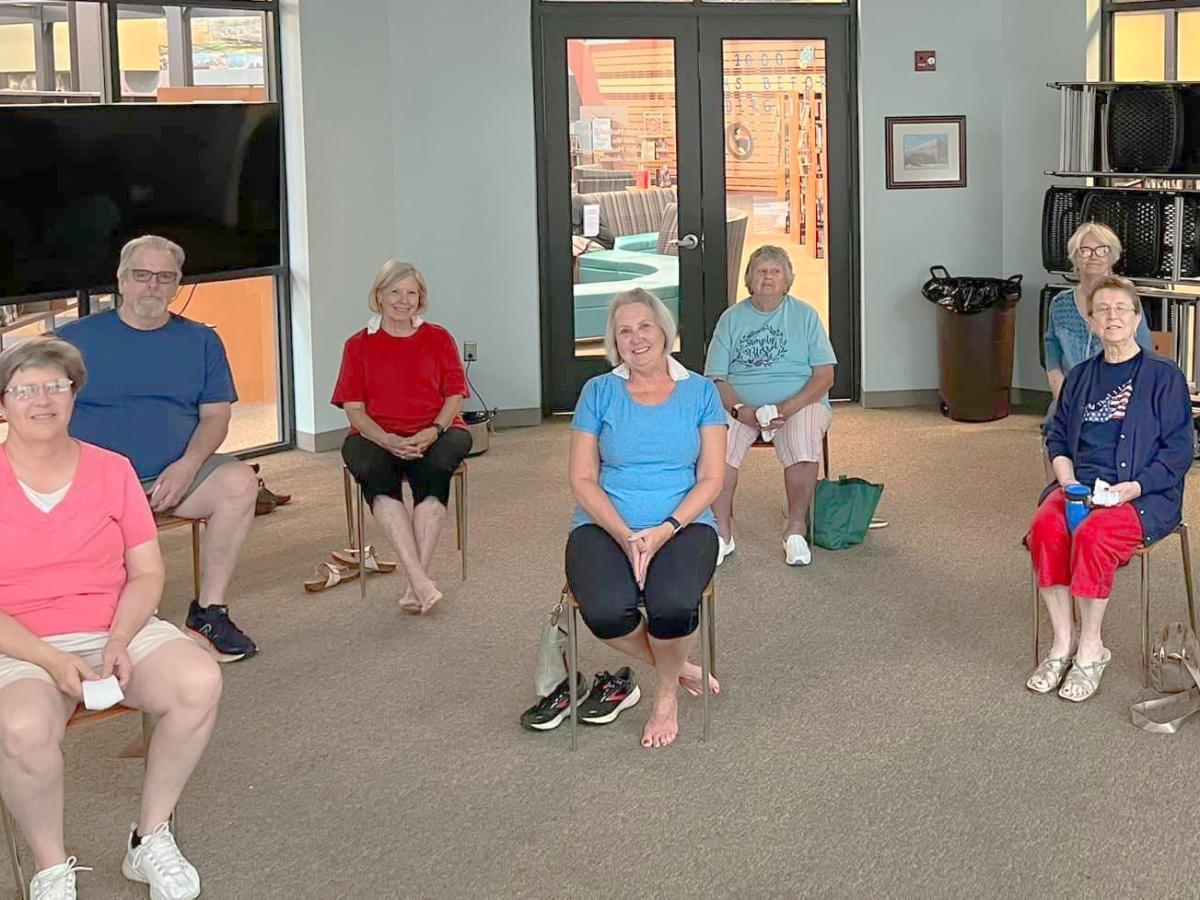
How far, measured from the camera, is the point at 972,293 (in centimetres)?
881

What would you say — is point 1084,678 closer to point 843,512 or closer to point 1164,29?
point 843,512

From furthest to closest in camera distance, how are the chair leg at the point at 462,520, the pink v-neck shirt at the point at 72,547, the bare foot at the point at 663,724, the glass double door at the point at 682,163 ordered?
the glass double door at the point at 682,163 < the chair leg at the point at 462,520 < the bare foot at the point at 663,724 < the pink v-neck shirt at the point at 72,547

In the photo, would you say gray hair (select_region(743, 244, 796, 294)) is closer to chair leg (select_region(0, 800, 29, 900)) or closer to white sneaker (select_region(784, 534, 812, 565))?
white sneaker (select_region(784, 534, 812, 565))

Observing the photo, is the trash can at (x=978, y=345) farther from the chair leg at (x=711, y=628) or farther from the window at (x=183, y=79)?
the chair leg at (x=711, y=628)

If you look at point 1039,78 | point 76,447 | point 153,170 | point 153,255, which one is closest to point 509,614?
point 153,255

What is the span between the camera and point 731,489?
20.1 feet

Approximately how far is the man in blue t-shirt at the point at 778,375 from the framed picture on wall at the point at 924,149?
312 centimetres

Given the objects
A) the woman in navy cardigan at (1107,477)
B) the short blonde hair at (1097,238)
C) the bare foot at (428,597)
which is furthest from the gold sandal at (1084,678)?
the bare foot at (428,597)

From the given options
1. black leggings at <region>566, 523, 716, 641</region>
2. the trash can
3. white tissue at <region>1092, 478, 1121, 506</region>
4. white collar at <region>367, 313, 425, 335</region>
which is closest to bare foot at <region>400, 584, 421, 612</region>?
white collar at <region>367, 313, 425, 335</region>

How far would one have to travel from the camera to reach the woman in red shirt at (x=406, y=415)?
5.43m

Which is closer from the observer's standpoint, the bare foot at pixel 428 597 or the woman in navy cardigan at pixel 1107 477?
the woman in navy cardigan at pixel 1107 477

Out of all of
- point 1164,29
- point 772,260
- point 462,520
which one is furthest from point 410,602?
point 1164,29

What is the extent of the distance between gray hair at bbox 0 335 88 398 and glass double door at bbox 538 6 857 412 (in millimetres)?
5569

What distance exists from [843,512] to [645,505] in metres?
2.06
